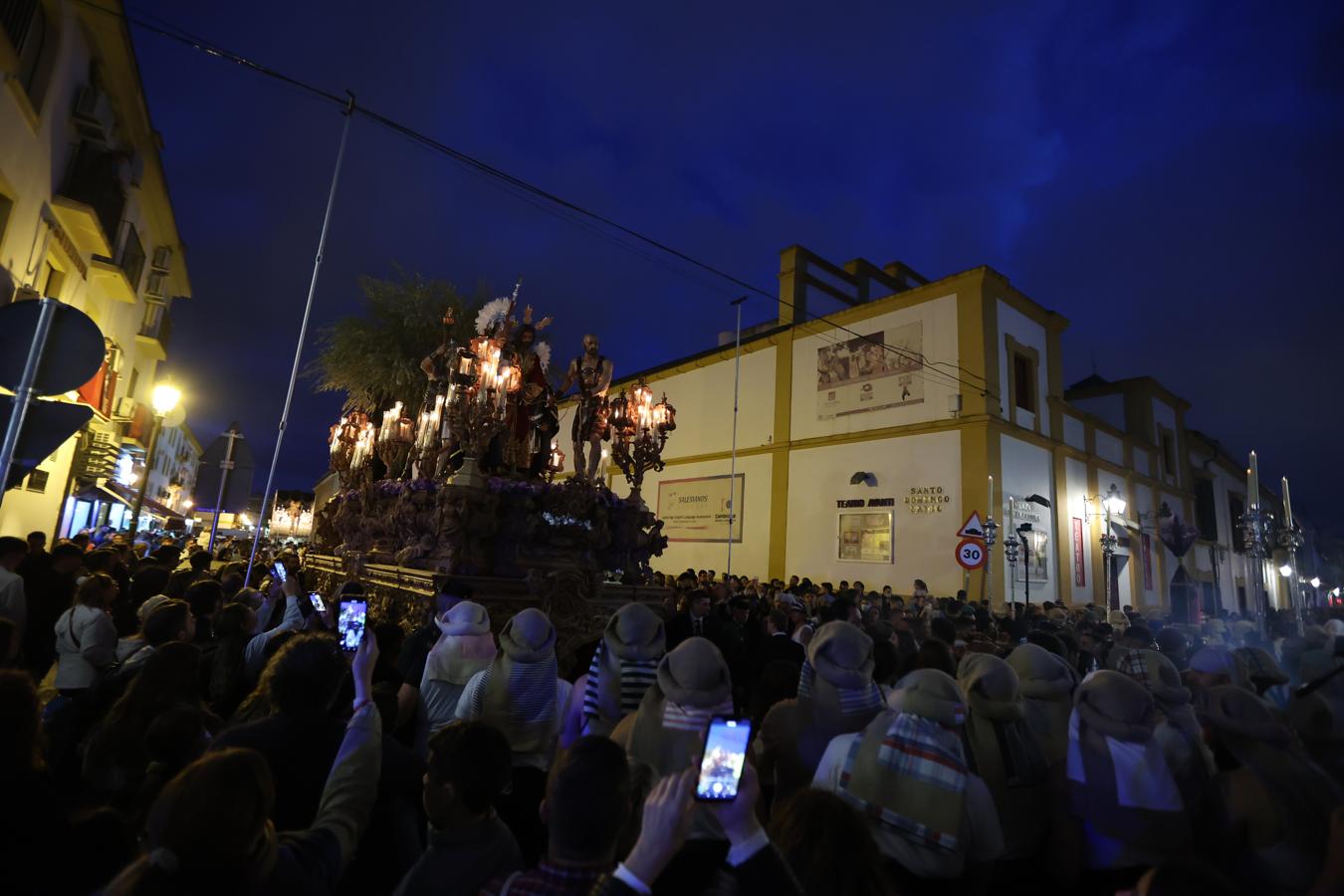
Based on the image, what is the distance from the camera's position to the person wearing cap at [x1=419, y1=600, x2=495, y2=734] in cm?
412

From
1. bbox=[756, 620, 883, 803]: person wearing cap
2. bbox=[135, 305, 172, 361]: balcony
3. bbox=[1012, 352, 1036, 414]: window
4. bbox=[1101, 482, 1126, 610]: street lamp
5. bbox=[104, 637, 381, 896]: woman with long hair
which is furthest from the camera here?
bbox=[1101, 482, 1126, 610]: street lamp

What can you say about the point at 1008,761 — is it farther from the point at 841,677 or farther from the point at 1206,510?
the point at 1206,510

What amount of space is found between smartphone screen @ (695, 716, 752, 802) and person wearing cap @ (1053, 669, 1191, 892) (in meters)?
1.89

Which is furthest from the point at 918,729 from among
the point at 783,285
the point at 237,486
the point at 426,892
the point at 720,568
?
the point at 783,285

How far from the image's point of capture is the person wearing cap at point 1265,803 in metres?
2.52

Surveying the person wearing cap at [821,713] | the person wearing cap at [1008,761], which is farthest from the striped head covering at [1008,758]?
the person wearing cap at [821,713]

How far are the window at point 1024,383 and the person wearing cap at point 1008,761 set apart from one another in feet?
67.1

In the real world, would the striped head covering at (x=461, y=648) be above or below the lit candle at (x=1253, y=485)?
below

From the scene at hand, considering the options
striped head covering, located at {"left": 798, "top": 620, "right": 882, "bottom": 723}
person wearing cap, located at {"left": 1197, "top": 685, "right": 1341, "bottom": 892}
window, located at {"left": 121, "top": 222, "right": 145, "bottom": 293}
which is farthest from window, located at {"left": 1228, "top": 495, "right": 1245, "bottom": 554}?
window, located at {"left": 121, "top": 222, "right": 145, "bottom": 293}

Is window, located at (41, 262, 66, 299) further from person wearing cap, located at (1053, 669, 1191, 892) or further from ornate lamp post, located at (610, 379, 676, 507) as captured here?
person wearing cap, located at (1053, 669, 1191, 892)

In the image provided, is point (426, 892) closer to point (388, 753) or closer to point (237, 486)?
point (388, 753)

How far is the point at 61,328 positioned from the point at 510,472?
29.2 feet

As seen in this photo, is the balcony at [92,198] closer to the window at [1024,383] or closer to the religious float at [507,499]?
the religious float at [507,499]

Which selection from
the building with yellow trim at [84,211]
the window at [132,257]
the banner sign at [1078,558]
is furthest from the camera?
the banner sign at [1078,558]
